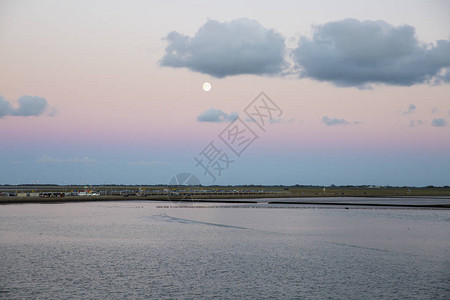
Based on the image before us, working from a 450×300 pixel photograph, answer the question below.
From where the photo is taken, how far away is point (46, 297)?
81.1 ft

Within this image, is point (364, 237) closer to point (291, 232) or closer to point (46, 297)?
point (291, 232)

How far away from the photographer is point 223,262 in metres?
35.9

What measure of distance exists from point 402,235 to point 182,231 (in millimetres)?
26610

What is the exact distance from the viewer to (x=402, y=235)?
53.4m

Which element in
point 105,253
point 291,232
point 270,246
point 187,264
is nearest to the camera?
point 187,264

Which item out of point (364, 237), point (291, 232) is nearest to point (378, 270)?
point (364, 237)

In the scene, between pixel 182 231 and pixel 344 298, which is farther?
pixel 182 231

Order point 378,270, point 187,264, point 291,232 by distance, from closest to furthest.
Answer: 1. point 378,270
2. point 187,264
3. point 291,232

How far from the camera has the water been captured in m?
26.7

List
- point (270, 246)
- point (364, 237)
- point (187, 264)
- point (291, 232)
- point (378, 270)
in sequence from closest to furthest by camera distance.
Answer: point (378, 270)
point (187, 264)
point (270, 246)
point (364, 237)
point (291, 232)

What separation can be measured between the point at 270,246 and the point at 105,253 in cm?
1571

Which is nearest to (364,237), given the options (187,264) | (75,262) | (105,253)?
(187,264)

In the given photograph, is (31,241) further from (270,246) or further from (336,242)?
(336,242)

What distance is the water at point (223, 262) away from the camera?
26719mm
